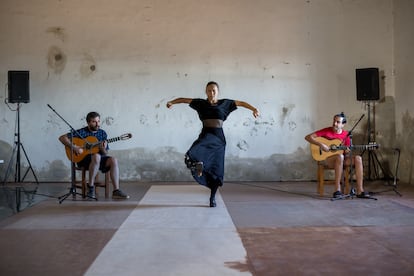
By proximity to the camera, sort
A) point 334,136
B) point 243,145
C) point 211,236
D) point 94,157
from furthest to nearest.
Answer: point 243,145 < point 334,136 < point 94,157 < point 211,236

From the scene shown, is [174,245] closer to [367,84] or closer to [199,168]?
[199,168]

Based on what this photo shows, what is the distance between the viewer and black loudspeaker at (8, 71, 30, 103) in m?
7.21

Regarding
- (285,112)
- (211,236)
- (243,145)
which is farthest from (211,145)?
(285,112)

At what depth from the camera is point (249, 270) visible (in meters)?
2.68

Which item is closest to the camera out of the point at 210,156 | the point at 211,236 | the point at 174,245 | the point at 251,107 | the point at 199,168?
the point at 174,245

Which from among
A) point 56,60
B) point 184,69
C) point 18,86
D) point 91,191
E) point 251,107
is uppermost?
point 56,60

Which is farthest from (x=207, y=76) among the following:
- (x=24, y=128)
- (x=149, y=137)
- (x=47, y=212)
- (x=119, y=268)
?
(x=119, y=268)

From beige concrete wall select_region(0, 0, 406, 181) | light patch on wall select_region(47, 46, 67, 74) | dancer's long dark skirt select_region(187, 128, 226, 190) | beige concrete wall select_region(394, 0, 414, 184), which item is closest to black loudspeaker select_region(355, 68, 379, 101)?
beige concrete wall select_region(0, 0, 406, 181)

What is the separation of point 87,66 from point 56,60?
55 cm

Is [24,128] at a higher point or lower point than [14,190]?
higher

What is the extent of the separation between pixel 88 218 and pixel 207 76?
4.01m

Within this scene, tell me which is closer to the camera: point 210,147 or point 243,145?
point 210,147

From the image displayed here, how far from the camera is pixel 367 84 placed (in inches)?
289

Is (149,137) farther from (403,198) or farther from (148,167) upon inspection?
(403,198)
